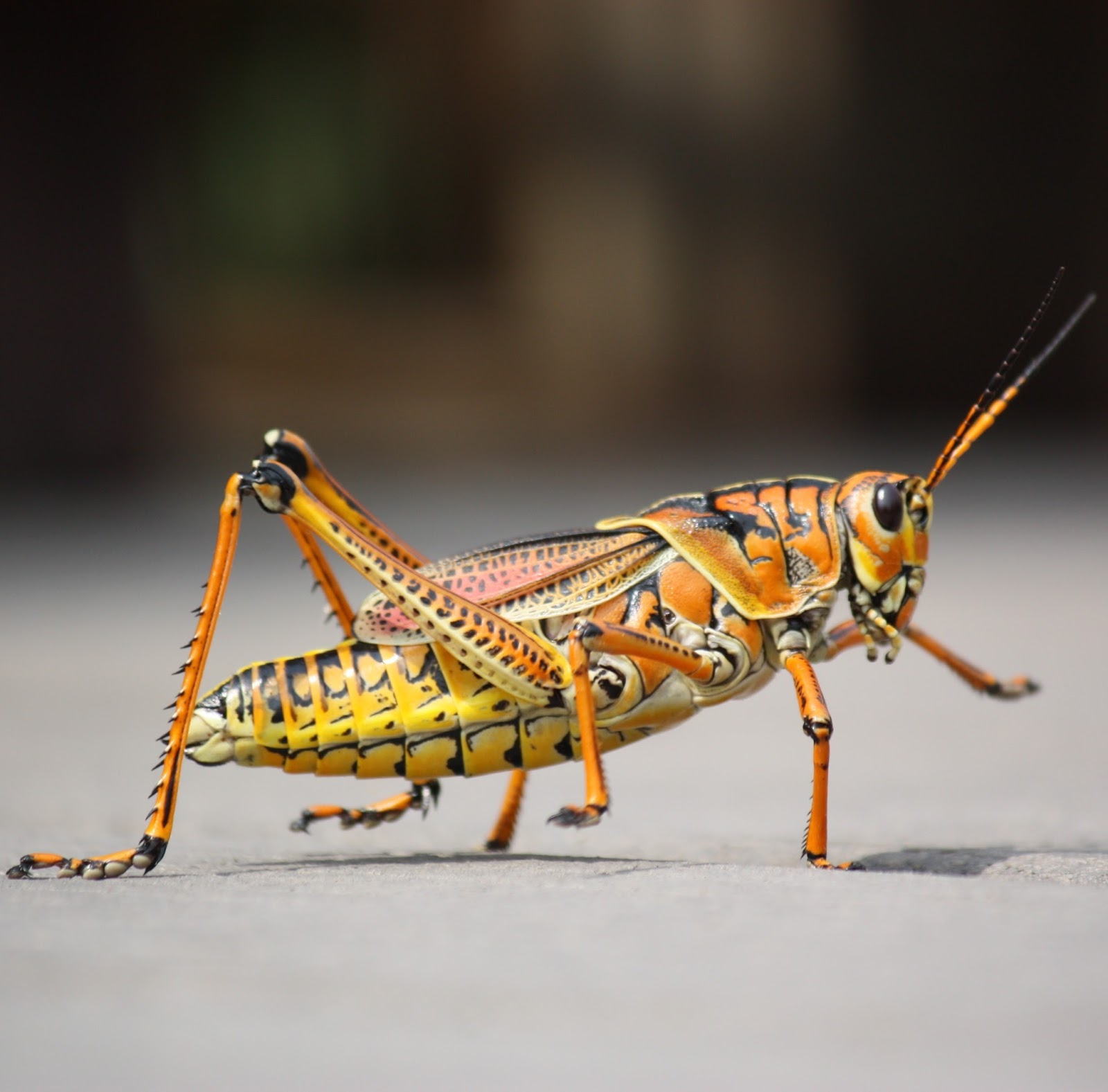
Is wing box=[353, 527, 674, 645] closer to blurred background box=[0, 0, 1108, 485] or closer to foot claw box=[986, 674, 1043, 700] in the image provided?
foot claw box=[986, 674, 1043, 700]

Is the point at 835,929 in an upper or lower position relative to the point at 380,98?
lower

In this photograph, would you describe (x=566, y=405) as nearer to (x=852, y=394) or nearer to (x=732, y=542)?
(x=852, y=394)

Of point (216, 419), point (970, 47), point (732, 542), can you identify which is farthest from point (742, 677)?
point (970, 47)

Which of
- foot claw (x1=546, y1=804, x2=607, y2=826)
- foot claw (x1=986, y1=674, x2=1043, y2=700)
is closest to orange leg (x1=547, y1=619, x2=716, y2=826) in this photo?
foot claw (x1=546, y1=804, x2=607, y2=826)

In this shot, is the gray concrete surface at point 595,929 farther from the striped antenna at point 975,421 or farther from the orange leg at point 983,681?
the striped antenna at point 975,421

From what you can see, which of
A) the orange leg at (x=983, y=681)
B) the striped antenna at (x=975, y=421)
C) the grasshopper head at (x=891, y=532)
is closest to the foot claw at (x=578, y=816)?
the grasshopper head at (x=891, y=532)

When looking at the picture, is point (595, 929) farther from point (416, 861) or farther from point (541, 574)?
point (541, 574)

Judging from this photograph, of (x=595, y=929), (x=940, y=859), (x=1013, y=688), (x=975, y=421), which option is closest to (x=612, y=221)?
(x=1013, y=688)
